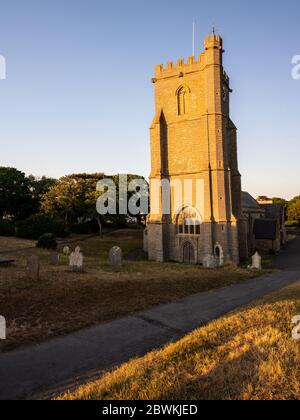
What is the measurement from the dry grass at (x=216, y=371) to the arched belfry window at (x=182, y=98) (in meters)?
26.8

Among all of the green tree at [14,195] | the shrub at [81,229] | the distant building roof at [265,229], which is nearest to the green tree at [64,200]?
the shrub at [81,229]

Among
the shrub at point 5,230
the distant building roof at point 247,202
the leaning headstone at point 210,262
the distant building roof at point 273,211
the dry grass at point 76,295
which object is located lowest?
the leaning headstone at point 210,262

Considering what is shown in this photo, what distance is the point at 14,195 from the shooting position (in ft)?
172

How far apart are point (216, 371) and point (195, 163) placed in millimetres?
26519

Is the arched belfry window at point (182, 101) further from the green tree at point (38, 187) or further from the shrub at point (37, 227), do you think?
the green tree at point (38, 187)

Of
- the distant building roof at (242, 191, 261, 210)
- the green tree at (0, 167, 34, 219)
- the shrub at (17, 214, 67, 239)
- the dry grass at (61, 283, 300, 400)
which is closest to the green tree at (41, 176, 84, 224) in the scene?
the shrub at (17, 214, 67, 239)

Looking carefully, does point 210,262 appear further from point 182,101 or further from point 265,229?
point 265,229

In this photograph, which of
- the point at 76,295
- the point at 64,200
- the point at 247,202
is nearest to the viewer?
the point at 76,295

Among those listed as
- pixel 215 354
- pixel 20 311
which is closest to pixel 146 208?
pixel 20 311

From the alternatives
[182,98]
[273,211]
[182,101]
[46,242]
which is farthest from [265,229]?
[46,242]

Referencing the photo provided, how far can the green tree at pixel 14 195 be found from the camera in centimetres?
5175

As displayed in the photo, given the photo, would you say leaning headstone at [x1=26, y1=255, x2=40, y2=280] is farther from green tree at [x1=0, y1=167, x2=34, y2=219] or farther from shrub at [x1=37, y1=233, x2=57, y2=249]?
green tree at [x1=0, y1=167, x2=34, y2=219]

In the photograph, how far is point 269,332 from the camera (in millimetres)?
8477
